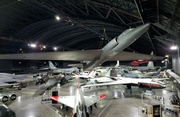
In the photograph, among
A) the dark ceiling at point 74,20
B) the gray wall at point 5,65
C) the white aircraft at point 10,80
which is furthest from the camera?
the gray wall at point 5,65

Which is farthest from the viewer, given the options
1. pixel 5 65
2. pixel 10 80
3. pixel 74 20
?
pixel 5 65

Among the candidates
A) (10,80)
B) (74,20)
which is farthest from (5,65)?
(74,20)

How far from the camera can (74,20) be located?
17.7m

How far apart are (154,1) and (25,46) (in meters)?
36.3

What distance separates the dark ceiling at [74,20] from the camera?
12.3 m

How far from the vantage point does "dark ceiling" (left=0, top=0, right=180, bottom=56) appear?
1230 cm

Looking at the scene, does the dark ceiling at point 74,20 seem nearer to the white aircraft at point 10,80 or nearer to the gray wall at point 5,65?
the gray wall at point 5,65

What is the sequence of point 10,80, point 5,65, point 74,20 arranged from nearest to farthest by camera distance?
1. point 10,80
2. point 74,20
3. point 5,65

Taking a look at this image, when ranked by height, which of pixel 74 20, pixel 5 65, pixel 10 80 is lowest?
pixel 10 80

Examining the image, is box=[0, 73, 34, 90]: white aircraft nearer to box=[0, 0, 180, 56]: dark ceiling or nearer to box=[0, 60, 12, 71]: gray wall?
box=[0, 0, 180, 56]: dark ceiling

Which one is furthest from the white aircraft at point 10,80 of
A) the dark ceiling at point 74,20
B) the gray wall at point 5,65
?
the gray wall at point 5,65

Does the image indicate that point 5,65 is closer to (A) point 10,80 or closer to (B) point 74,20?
(A) point 10,80

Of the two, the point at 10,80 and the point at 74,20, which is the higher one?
the point at 74,20

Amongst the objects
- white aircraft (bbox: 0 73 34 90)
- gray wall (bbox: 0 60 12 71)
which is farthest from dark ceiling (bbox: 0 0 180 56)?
white aircraft (bbox: 0 73 34 90)
